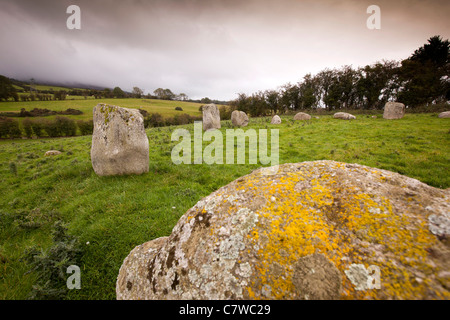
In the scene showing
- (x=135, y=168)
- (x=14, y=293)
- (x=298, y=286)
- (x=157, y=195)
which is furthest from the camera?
(x=135, y=168)

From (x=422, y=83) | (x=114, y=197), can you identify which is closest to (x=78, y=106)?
(x=114, y=197)

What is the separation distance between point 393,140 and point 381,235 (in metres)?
14.6

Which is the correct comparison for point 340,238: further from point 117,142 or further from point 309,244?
point 117,142

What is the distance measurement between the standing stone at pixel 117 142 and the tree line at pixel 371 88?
40279 millimetres

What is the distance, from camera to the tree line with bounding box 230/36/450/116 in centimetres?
3014

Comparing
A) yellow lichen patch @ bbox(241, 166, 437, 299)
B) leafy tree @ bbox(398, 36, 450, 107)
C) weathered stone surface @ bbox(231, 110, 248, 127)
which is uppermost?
leafy tree @ bbox(398, 36, 450, 107)

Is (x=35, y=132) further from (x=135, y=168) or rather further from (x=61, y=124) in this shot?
(x=135, y=168)

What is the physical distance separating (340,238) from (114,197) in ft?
22.7

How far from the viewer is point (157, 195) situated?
6383 mm

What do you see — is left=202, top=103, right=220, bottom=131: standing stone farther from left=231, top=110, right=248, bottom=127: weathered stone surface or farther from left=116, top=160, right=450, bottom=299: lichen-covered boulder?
left=116, top=160, right=450, bottom=299: lichen-covered boulder

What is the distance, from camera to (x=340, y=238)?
1.94m

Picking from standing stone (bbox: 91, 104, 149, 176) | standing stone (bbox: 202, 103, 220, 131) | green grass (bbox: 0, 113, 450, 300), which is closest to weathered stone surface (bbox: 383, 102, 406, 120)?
green grass (bbox: 0, 113, 450, 300)
